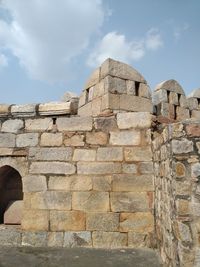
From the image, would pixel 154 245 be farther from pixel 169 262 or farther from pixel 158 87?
pixel 158 87

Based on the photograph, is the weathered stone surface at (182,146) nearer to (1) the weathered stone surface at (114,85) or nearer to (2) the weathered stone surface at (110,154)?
(2) the weathered stone surface at (110,154)

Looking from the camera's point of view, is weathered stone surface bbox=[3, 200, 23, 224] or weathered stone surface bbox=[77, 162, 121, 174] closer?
weathered stone surface bbox=[77, 162, 121, 174]

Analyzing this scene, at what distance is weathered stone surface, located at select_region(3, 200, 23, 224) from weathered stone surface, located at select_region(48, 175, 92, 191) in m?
0.75

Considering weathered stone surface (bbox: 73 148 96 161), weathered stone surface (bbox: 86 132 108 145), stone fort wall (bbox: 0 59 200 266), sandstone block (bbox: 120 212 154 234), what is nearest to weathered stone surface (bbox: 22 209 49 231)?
stone fort wall (bbox: 0 59 200 266)

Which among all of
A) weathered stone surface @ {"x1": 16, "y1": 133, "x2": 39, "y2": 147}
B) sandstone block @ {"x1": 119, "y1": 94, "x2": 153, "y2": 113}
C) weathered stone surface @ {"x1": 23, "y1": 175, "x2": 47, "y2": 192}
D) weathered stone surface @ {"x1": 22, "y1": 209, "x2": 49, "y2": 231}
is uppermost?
sandstone block @ {"x1": 119, "y1": 94, "x2": 153, "y2": 113}

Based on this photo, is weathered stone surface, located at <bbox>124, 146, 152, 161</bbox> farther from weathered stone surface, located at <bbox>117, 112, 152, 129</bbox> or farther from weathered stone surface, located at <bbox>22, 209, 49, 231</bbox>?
weathered stone surface, located at <bbox>22, 209, 49, 231</bbox>

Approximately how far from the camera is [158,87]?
23.5ft

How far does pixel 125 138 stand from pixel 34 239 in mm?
2159

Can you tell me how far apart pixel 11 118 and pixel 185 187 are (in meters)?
3.35

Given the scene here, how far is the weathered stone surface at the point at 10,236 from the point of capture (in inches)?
179

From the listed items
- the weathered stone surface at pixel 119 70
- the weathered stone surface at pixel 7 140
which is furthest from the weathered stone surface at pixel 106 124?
the weathered stone surface at pixel 7 140

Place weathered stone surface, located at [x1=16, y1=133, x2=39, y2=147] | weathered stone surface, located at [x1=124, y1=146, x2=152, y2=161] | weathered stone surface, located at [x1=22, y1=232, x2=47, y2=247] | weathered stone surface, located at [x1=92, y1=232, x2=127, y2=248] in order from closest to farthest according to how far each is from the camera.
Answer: weathered stone surface, located at [x1=92, y1=232, x2=127, y2=248] < weathered stone surface, located at [x1=22, y1=232, x2=47, y2=247] < weathered stone surface, located at [x1=124, y1=146, x2=152, y2=161] < weathered stone surface, located at [x1=16, y1=133, x2=39, y2=147]

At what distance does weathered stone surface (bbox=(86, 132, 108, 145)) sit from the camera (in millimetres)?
4680

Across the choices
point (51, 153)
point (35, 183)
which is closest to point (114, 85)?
point (51, 153)
